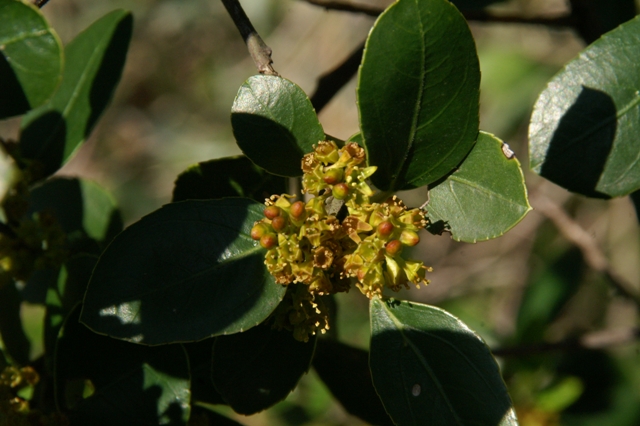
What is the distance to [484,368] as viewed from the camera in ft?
4.02

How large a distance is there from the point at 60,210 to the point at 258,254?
1.08 meters

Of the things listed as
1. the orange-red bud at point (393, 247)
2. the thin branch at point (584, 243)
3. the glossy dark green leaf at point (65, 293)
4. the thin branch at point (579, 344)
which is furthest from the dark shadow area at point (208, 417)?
the thin branch at point (584, 243)

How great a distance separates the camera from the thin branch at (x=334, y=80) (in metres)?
2.03

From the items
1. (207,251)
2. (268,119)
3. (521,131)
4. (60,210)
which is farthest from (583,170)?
(521,131)

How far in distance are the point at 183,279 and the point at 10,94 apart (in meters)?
0.63

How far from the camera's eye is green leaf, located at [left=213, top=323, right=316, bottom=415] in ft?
4.62

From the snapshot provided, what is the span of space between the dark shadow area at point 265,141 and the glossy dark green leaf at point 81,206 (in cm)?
86

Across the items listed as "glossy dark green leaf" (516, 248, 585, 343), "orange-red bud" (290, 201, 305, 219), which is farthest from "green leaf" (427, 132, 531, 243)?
"glossy dark green leaf" (516, 248, 585, 343)

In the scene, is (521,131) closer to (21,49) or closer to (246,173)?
(246,173)

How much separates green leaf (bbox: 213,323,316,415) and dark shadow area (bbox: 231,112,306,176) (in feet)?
1.24

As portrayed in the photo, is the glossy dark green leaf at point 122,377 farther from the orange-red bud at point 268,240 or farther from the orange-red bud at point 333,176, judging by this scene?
the orange-red bud at point 333,176

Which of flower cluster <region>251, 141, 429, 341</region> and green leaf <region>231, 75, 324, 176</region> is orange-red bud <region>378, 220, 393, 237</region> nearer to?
flower cluster <region>251, 141, 429, 341</region>

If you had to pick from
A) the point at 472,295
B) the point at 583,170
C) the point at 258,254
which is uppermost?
the point at 258,254

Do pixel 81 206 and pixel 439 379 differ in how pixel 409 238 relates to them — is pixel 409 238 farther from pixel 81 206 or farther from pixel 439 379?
pixel 81 206
